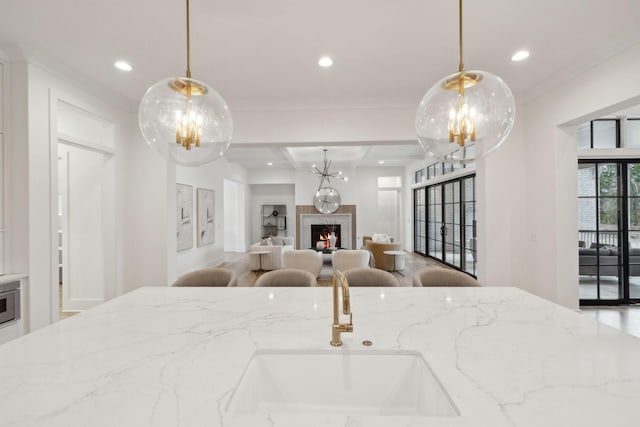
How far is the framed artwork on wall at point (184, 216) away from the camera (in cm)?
560

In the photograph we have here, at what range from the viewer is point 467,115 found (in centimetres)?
130

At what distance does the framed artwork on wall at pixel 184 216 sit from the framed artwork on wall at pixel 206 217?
359mm

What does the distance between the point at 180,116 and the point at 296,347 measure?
1.04 meters

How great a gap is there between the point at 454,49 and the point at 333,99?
4.80ft

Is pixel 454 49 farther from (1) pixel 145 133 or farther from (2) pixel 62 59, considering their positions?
(2) pixel 62 59

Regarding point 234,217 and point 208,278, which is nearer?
point 208,278

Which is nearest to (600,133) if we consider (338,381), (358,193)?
(338,381)

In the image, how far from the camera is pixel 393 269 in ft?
20.7

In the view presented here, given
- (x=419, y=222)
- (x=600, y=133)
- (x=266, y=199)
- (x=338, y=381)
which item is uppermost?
(x=600, y=133)

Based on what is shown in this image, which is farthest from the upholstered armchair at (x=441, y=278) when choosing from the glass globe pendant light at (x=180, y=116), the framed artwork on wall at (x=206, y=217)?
the framed artwork on wall at (x=206, y=217)

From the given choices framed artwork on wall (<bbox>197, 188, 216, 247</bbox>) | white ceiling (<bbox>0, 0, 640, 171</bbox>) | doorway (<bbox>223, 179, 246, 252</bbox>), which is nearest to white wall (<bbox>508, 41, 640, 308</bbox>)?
white ceiling (<bbox>0, 0, 640, 171</bbox>)

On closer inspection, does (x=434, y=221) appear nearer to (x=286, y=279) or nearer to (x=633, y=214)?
(x=633, y=214)

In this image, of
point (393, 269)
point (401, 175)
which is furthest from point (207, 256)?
point (401, 175)

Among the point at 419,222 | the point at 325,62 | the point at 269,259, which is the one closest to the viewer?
the point at 325,62
